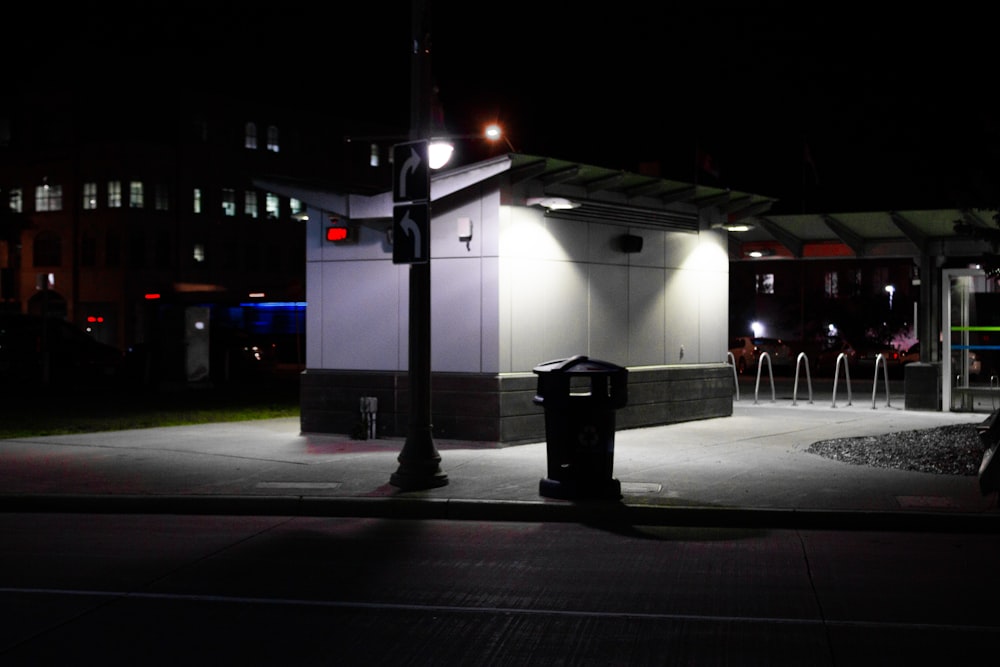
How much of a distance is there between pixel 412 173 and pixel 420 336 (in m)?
1.63

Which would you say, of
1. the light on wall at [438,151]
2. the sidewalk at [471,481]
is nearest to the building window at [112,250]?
the sidewalk at [471,481]

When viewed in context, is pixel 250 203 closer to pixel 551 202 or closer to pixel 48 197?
pixel 48 197

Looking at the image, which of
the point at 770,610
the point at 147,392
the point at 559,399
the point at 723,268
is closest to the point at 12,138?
the point at 147,392

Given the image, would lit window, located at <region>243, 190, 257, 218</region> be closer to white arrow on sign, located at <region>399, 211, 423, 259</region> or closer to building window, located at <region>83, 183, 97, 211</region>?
building window, located at <region>83, 183, 97, 211</region>

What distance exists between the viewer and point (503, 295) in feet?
49.5

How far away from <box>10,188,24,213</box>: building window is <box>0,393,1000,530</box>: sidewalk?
5154 cm

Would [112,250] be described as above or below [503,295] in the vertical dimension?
above

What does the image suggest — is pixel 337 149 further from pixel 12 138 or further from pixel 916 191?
pixel 916 191

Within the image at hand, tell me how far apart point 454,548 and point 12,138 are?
62764 millimetres

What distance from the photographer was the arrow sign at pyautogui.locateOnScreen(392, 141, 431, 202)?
1152cm

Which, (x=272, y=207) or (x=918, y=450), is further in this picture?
(x=272, y=207)

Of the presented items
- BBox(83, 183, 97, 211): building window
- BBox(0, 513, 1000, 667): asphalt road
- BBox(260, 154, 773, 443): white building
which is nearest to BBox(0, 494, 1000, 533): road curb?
BBox(0, 513, 1000, 667): asphalt road

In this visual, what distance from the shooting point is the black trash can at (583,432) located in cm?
1086

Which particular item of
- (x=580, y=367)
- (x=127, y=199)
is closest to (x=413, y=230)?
(x=580, y=367)
